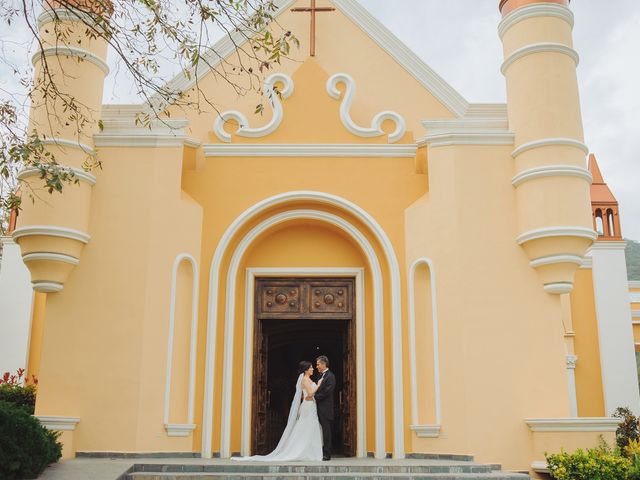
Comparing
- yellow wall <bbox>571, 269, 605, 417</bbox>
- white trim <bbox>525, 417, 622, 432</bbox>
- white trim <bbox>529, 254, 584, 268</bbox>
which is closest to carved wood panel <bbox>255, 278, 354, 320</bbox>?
white trim <bbox>529, 254, 584, 268</bbox>

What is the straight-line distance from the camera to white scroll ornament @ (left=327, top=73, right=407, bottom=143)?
38.4 feet

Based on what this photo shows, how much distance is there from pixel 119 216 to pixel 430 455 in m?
5.81

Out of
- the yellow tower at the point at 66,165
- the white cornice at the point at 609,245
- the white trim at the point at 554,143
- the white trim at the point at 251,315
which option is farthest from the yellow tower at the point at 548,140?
the white cornice at the point at 609,245

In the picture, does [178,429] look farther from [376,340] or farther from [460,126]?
[460,126]

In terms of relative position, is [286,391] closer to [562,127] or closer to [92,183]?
[92,183]

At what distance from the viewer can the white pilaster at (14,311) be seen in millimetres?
16156

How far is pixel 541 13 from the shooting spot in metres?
11.0

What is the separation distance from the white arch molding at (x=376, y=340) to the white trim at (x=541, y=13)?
3.86m

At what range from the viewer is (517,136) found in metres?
10.9

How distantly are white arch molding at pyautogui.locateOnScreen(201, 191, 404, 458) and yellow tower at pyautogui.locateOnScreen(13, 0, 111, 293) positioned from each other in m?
2.12

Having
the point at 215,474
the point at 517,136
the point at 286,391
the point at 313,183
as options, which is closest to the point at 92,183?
the point at 313,183

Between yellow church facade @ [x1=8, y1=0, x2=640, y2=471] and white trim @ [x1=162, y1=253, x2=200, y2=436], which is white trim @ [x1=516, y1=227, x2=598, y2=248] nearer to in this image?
yellow church facade @ [x1=8, y1=0, x2=640, y2=471]

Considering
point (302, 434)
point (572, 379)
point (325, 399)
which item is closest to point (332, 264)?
point (325, 399)

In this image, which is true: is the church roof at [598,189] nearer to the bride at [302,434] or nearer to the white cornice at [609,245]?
the white cornice at [609,245]
